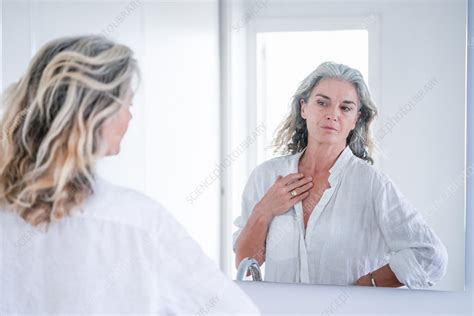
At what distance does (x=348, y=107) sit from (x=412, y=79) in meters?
0.15

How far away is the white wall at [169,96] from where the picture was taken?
1.43 meters

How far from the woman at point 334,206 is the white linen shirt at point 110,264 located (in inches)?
14.3

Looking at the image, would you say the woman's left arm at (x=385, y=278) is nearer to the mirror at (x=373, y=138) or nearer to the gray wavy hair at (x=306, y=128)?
the mirror at (x=373, y=138)

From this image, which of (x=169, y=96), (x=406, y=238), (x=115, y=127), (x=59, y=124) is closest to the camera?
(x=59, y=124)

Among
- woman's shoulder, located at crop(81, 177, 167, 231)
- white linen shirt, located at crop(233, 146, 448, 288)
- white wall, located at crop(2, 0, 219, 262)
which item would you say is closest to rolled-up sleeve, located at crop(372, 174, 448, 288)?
white linen shirt, located at crop(233, 146, 448, 288)

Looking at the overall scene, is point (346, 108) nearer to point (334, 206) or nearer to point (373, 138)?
point (373, 138)

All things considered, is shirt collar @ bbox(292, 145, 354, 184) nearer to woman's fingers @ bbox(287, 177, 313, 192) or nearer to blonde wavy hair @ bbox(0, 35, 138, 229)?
woman's fingers @ bbox(287, 177, 313, 192)

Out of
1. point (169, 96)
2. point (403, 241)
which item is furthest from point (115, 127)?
point (403, 241)

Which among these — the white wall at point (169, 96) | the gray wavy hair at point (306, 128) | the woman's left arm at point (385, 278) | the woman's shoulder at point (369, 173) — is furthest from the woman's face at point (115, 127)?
the woman's left arm at point (385, 278)

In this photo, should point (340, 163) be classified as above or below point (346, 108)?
below

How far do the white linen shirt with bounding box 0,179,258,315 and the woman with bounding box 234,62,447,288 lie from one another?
0.36m

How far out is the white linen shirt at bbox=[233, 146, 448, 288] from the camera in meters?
1.34

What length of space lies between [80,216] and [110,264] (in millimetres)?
97

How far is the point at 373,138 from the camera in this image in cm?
135
